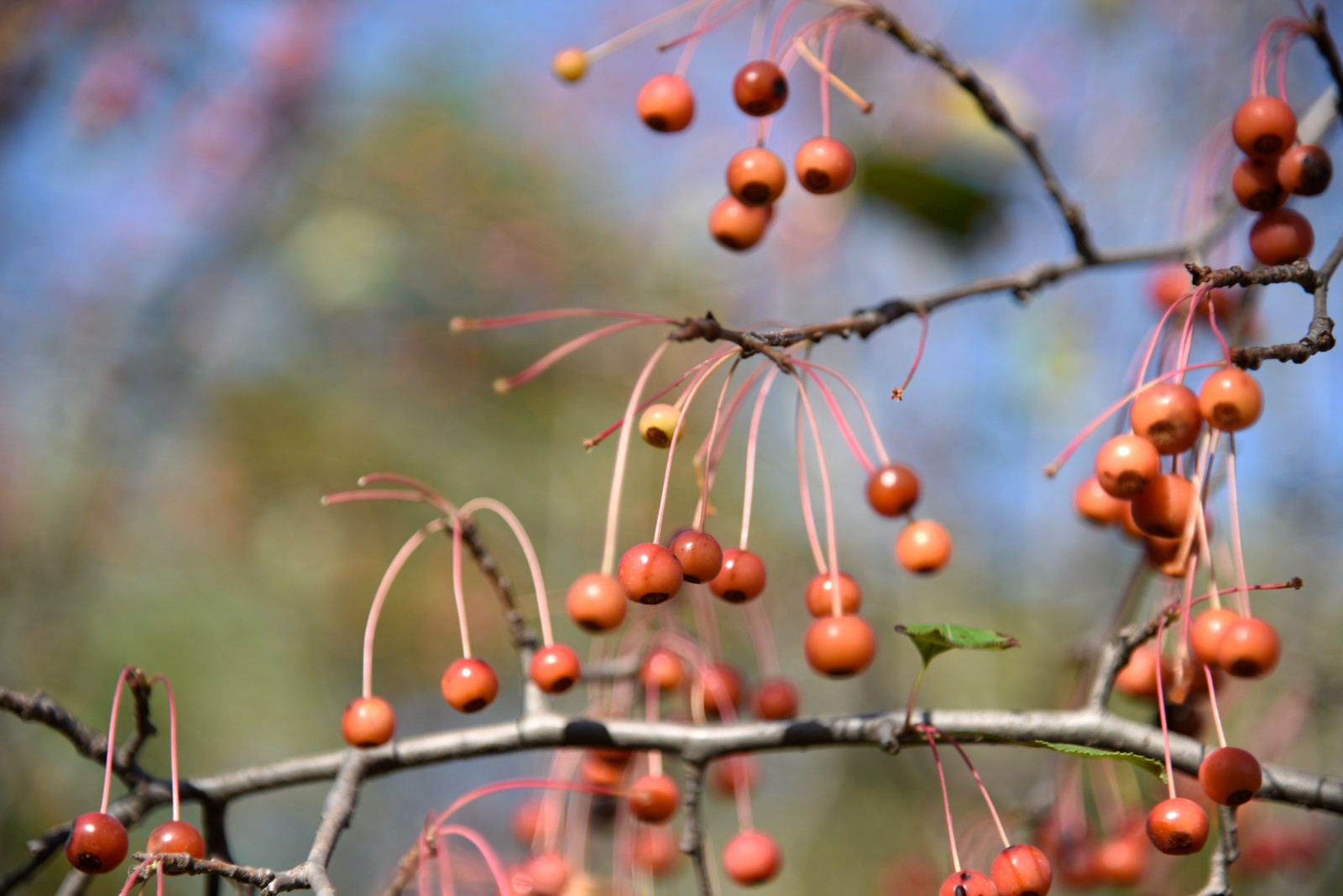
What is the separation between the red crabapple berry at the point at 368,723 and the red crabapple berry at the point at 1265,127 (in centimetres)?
122

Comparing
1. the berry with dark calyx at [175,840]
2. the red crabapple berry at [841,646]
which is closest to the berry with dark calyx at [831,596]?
the red crabapple berry at [841,646]

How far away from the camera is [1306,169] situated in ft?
3.88

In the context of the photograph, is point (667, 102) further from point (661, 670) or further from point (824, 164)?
point (661, 670)

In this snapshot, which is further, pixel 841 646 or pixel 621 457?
pixel 841 646

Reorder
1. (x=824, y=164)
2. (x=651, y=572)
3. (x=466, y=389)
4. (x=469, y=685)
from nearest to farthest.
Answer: (x=651, y=572)
(x=469, y=685)
(x=824, y=164)
(x=466, y=389)

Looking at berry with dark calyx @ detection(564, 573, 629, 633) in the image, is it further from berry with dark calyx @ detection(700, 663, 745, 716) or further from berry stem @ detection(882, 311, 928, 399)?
berry with dark calyx @ detection(700, 663, 745, 716)

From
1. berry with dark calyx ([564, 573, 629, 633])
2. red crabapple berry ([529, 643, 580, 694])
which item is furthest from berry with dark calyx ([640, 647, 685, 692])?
berry with dark calyx ([564, 573, 629, 633])

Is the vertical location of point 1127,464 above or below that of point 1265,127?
below

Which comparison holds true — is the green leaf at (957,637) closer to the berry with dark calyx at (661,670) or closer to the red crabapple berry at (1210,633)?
the red crabapple berry at (1210,633)

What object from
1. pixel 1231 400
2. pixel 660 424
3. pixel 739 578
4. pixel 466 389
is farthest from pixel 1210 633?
pixel 466 389

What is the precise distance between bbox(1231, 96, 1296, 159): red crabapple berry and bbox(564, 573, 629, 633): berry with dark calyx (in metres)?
0.92

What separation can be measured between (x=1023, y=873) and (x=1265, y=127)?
0.89m

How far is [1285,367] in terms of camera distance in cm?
322

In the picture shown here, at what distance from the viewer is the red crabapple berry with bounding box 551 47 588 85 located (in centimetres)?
154
